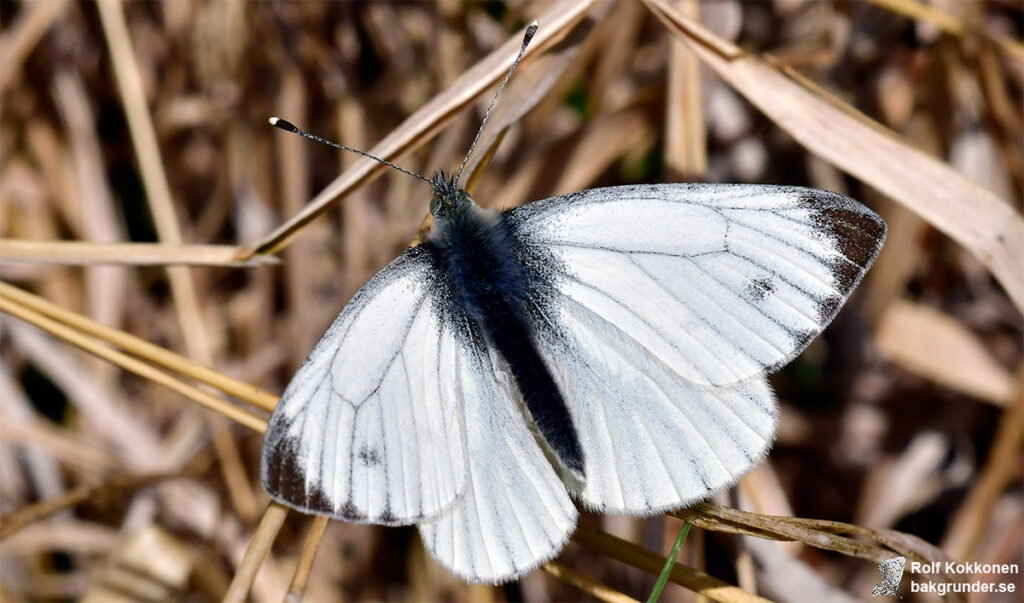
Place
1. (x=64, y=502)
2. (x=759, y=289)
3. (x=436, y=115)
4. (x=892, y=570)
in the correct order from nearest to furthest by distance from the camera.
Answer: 1. (x=892, y=570)
2. (x=759, y=289)
3. (x=436, y=115)
4. (x=64, y=502)

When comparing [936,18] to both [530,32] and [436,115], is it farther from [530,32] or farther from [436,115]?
[436,115]

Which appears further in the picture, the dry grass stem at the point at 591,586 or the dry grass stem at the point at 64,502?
the dry grass stem at the point at 64,502

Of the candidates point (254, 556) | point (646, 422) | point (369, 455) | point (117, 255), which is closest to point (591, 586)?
point (646, 422)

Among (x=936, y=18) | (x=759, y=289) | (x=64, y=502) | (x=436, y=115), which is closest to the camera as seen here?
(x=759, y=289)

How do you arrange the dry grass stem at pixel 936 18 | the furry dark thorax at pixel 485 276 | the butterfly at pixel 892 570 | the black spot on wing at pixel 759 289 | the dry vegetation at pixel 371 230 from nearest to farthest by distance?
the butterfly at pixel 892 570, the black spot on wing at pixel 759 289, the furry dark thorax at pixel 485 276, the dry grass stem at pixel 936 18, the dry vegetation at pixel 371 230

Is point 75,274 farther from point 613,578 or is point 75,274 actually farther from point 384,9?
point 613,578

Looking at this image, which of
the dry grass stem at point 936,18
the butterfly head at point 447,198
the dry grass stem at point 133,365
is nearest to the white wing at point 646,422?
the butterfly head at point 447,198

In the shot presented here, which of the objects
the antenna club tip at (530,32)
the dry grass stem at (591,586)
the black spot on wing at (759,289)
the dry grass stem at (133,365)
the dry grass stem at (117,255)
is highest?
the antenna club tip at (530,32)

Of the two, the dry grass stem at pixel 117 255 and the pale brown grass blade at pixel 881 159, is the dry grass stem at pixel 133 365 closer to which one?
the dry grass stem at pixel 117 255
